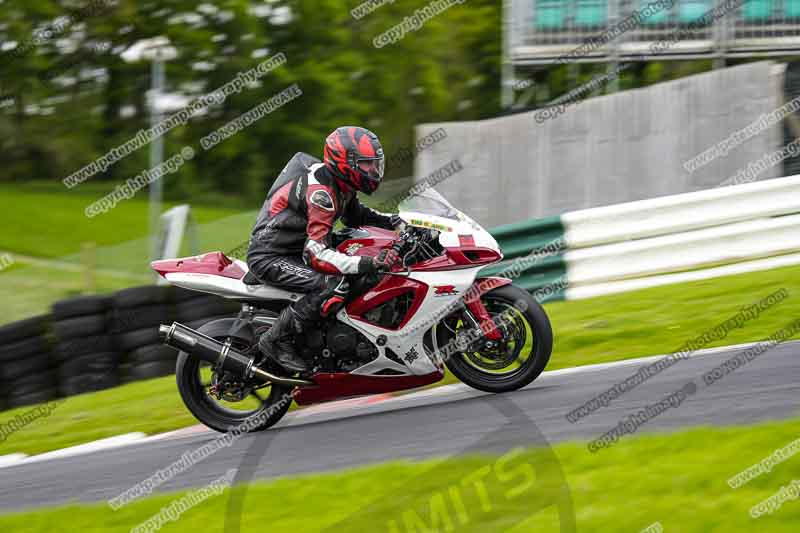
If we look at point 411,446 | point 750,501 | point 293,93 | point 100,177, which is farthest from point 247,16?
point 750,501

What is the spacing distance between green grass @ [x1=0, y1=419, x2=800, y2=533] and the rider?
147 cm

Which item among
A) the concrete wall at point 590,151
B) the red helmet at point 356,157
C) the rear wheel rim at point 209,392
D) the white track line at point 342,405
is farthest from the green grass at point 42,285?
the red helmet at point 356,157

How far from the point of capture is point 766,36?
1279 centimetres

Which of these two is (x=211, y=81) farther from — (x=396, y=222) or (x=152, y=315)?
(x=396, y=222)

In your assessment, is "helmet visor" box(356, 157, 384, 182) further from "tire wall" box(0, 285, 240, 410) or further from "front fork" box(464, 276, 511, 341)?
"tire wall" box(0, 285, 240, 410)

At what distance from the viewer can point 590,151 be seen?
12.6m

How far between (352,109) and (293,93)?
8.12 ft

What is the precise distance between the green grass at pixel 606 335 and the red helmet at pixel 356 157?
1.88 m

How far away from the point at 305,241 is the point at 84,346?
12.6 ft

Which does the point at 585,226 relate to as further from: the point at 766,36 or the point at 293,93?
the point at 293,93

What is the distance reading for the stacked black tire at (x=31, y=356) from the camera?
10.4 metres

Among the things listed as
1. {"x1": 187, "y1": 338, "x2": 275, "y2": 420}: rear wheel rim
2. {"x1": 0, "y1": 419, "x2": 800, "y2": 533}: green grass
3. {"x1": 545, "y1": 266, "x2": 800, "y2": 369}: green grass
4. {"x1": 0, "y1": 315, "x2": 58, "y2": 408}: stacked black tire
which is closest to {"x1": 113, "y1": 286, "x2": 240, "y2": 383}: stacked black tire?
{"x1": 0, "y1": 315, "x2": 58, "y2": 408}: stacked black tire

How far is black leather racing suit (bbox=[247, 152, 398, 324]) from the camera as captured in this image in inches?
273

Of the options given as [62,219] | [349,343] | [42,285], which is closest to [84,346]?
[349,343]
